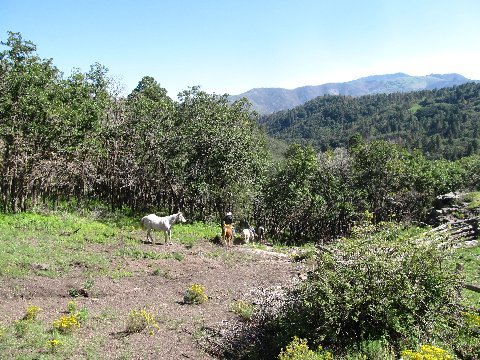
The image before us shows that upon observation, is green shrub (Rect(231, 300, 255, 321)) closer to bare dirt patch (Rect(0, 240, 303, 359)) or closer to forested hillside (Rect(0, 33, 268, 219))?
bare dirt patch (Rect(0, 240, 303, 359))

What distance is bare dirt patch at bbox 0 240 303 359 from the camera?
37.4 ft

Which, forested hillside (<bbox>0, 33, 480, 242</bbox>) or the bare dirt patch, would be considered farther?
forested hillside (<bbox>0, 33, 480, 242</bbox>)

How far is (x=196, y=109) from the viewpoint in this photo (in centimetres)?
3381

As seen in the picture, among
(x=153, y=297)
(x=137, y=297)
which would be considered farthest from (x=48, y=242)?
(x=153, y=297)

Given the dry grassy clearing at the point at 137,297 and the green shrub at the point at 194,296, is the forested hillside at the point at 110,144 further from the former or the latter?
the green shrub at the point at 194,296

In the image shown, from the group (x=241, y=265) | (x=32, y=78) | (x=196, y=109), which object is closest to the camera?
(x=241, y=265)

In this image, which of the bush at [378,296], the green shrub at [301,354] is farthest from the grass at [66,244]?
the green shrub at [301,354]

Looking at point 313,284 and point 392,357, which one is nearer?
point 392,357

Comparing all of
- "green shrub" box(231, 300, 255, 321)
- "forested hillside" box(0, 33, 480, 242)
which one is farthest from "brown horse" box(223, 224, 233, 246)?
"green shrub" box(231, 300, 255, 321)

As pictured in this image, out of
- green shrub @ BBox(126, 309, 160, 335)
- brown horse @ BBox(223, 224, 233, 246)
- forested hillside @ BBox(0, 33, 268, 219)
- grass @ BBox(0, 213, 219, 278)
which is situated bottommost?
brown horse @ BBox(223, 224, 233, 246)

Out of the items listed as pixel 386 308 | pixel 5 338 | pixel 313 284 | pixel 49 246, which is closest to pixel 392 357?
pixel 386 308

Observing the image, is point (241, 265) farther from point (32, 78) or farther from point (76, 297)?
point (32, 78)

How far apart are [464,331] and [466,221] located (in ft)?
73.7

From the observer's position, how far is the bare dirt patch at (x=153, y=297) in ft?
37.4
